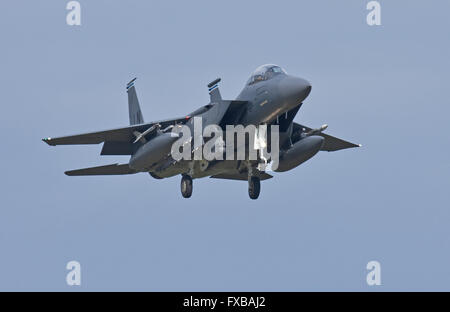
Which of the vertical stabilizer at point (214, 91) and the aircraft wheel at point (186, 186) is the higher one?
the vertical stabilizer at point (214, 91)

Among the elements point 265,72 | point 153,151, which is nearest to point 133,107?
point 153,151

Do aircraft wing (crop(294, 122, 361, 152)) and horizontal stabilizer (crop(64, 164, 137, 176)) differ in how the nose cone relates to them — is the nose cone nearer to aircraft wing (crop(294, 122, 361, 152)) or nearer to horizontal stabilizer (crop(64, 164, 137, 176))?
aircraft wing (crop(294, 122, 361, 152))

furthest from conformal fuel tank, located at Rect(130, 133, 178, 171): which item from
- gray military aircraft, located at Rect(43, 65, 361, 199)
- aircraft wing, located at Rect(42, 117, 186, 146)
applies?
aircraft wing, located at Rect(42, 117, 186, 146)

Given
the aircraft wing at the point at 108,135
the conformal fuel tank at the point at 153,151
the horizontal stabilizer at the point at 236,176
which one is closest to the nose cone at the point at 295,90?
the conformal fuel tank at the point at 153,151

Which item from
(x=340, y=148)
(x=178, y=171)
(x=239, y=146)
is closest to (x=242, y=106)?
(x=239, y=146)

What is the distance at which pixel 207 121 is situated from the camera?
38594 millimetres

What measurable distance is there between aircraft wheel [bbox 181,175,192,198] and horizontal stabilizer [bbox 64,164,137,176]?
233cm

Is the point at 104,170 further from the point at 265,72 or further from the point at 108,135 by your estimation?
the point at 265,72

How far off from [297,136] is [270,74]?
3066mm

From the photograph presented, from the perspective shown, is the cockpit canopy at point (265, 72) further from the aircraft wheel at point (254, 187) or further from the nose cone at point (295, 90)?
the aircraft wheel at point (254, 187)

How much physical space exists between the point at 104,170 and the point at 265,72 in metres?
7.69

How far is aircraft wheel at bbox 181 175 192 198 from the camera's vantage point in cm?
3994

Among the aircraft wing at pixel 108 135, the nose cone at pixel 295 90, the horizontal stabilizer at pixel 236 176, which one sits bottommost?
the horizontal stabilizer at pixel 236 176

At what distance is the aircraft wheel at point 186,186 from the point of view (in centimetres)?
3994
